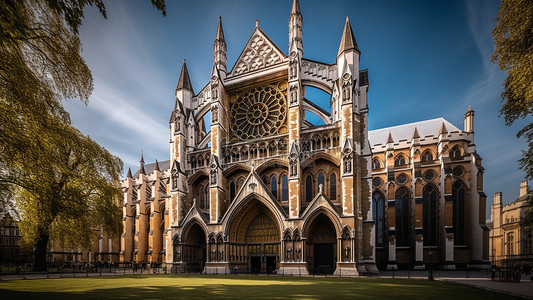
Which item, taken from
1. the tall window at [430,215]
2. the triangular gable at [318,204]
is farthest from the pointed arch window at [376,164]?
the triangular gable at [318,204]

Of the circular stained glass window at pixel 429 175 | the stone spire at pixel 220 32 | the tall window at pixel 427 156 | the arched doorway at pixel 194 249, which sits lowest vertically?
the arched doorway at pixel 194 249

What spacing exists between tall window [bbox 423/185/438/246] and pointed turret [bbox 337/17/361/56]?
18.7 metres

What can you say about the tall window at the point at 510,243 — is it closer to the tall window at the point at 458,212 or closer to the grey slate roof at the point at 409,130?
the grey slate roof at the point at 409,130

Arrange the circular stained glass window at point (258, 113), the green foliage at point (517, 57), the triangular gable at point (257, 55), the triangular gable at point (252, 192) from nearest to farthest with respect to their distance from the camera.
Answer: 1. the green foliage at point (517, 57)
2. the triangular gable at point (252, 192)
3. the circular stained glass window at point (258, 113)
4. the triangular gable at point (257, 55)

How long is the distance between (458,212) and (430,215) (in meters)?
2.65

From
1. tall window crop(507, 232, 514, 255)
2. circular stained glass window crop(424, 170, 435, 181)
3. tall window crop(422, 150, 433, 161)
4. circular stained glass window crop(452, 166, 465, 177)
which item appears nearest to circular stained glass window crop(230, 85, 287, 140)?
circular stained glass window crop(424, 170, 435, 181)

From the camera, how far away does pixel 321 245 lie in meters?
24.2

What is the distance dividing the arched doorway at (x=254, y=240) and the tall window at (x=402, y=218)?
15.9m

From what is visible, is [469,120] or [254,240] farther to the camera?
[469,120]

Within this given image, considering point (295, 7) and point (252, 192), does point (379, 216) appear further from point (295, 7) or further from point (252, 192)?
point (295, 7)

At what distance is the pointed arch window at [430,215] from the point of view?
31.4m

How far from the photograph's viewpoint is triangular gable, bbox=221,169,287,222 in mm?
24266

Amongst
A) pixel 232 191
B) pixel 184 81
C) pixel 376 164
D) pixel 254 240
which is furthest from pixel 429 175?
pixel 184 81

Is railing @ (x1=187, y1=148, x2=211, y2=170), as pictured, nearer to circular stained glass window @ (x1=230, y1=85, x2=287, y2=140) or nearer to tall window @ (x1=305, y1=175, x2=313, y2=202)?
circular stained glass window @ (x1=230, y1=85, x2=287, y2=140)
